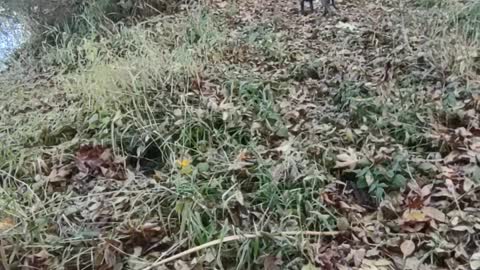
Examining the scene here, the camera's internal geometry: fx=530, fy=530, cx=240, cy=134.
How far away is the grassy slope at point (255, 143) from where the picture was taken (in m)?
1.83

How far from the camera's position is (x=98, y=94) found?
2734 mm

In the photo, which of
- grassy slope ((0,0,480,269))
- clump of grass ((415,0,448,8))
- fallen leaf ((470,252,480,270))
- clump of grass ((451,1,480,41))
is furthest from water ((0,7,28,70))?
fallen leaf ((470,252,480,270))

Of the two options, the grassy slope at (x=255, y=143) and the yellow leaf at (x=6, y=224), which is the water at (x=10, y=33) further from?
the yellow leaf at (x=6, y=224)

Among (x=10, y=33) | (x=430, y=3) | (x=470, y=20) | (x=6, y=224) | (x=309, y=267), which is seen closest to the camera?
(x=309, y=267)

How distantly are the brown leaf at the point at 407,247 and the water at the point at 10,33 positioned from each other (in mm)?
3617

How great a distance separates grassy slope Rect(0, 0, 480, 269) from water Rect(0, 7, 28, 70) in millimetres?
1032

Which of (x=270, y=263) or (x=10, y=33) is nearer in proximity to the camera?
(x=270, y=263)

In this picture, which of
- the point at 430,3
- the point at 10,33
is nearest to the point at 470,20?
the point at 430,3

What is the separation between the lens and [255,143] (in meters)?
2.30

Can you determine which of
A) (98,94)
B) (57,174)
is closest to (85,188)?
(57,174)

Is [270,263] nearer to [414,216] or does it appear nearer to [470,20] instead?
[414,216]

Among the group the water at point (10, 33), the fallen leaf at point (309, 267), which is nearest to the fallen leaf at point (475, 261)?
the fallen leaf at point (309, 267)

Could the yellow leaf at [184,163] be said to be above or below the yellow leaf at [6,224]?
below

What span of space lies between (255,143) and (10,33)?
3.24 metres
